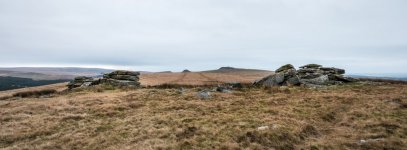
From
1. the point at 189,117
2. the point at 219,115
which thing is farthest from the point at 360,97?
the point at 189,117

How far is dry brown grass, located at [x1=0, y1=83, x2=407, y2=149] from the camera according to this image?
1745cm

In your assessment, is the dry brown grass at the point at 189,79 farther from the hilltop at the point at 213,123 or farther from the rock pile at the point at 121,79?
the hilltop at the point at 213,123

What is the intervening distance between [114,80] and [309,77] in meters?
30.9

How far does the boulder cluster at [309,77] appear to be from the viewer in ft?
144

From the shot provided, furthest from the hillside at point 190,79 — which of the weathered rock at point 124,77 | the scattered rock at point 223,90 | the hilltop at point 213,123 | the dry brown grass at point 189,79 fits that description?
the hilltop at point 213,123

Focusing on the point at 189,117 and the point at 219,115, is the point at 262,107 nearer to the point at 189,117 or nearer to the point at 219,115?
the point at 219,115

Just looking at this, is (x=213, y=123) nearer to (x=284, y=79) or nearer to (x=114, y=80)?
(x=284, y=79)

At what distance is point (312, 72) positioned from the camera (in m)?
47.2

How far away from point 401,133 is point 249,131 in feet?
28.5

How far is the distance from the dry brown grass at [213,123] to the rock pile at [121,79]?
19.4 meters

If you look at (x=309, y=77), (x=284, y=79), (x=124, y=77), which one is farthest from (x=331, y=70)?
(x=124, y=77)

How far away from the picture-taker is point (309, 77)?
45.5 metres

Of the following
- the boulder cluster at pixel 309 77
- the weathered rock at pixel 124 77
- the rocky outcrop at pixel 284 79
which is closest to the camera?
the boulder cluster at pixel 309 77

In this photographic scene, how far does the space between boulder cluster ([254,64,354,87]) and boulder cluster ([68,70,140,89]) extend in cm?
2154
